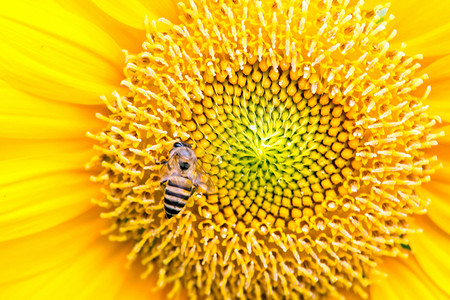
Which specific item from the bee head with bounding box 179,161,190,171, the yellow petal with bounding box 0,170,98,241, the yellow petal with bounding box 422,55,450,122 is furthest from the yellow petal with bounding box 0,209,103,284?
the yellow petal with bounding box 422,55,450,122

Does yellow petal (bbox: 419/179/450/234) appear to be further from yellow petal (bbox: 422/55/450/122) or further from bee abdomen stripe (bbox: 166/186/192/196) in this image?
bee abdomen stripe (bbox: 166/186/192/196)

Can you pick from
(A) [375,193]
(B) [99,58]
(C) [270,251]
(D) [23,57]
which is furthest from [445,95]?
(D) [23,57]

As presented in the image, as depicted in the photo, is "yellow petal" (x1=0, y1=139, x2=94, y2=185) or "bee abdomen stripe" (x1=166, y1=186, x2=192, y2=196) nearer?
"bee abdomen stripe" (x1=166, y1=186, x2=192, y2=196)

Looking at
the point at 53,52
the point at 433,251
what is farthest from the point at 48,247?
the point at 433,251

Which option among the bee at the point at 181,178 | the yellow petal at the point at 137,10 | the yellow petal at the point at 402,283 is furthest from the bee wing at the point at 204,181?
the yellow petal at the point at 402,283

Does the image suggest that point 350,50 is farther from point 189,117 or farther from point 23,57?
point 23,57

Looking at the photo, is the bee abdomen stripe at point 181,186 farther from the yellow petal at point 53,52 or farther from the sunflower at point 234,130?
the yellow petal at point 53,52
